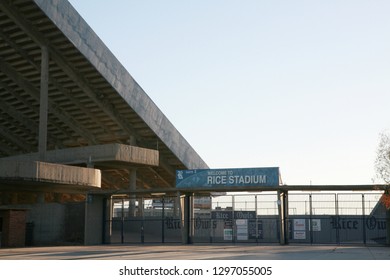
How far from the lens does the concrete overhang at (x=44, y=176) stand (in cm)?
4175

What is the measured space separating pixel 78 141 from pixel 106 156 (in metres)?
12.5

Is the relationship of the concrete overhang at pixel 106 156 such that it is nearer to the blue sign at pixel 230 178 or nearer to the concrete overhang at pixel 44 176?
the concrete overhang at pixel 44 176

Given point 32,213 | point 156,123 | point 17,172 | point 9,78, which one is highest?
point 9,78

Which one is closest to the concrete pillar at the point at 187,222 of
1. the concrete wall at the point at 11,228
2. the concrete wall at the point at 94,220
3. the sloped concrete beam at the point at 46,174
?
the concrete wall at the point at 94,220

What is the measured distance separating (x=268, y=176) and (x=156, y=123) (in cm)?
1793

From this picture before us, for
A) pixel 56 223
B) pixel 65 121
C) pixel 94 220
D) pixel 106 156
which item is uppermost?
pixel 65 121

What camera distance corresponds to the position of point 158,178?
64.9 metres

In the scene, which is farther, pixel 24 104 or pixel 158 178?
pixel 158 178

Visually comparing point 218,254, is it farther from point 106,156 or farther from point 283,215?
point 106,156

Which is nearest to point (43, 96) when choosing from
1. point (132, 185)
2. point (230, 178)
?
point (132, 185)

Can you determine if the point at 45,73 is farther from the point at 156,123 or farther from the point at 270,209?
the point at 270,209

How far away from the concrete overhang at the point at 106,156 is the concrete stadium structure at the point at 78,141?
0.29 feet

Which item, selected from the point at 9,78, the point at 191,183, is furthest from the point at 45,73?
the point at 191,183

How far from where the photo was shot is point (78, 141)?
2388 inches
